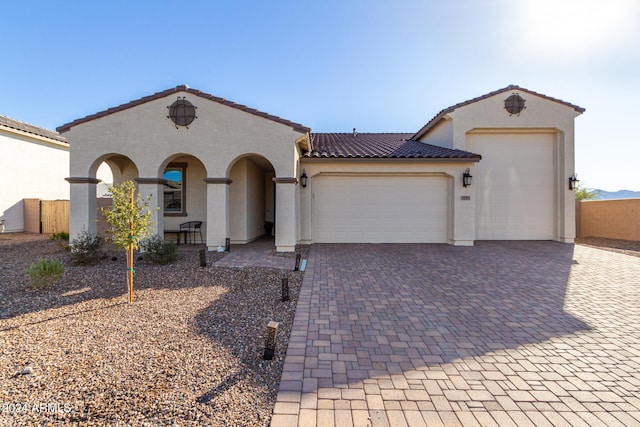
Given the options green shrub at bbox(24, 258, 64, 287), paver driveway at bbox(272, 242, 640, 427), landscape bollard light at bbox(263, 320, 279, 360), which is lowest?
paver driveway at bbox(272, 242, 640, 427)

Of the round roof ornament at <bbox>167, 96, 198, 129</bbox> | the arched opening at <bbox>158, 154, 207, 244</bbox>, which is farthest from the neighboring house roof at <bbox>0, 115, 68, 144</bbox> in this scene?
the round roof ornament at <bbox>167, 96, 198, 129</bbox>

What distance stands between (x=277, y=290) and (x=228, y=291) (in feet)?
3.08

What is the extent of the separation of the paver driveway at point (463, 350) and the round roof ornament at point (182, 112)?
6.50 meters

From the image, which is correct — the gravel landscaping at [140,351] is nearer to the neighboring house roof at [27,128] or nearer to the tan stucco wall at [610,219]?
the neighboring house roof at [27,128]

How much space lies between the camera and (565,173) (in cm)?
1096

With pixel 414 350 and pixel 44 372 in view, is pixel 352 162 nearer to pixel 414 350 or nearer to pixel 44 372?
pixel 414 350

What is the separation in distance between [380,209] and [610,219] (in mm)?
11506

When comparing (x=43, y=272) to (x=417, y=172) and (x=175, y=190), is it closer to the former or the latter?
(x=175, y=190)

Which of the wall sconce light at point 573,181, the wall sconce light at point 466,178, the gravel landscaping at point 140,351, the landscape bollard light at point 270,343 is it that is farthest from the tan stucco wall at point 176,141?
the wall sconce light at point 573,181

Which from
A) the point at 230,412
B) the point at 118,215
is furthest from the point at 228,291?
the point at 230,412

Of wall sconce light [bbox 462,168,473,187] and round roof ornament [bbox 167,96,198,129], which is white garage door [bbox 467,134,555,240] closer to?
wall sconce light [bbox 462,168,473,187]

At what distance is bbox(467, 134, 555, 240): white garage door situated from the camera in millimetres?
11266

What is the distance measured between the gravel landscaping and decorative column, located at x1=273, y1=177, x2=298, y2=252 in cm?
291

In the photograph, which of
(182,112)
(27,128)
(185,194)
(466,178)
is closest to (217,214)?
(185,194)
